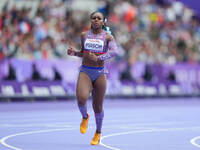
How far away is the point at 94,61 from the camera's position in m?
10.2

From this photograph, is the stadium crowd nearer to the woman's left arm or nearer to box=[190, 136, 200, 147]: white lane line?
box=[190, 136, 200, 147]: white lane line

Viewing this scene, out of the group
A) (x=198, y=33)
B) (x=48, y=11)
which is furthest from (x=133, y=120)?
(x=198, y=33)

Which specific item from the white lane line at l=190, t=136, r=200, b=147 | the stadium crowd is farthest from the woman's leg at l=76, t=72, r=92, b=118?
the stadium crowd

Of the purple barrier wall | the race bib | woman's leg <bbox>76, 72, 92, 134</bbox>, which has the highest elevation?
the race bib

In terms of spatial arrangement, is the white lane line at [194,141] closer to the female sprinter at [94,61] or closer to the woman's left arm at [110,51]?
the female sprinter at [94,61]

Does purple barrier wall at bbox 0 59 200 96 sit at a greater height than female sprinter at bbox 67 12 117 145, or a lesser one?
lesser

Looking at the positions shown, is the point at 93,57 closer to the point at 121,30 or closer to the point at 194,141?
the point at 194,141

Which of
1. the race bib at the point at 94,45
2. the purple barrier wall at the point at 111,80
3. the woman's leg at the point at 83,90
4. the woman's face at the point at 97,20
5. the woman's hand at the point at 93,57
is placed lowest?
the purple barrier wall at the point at 111,80

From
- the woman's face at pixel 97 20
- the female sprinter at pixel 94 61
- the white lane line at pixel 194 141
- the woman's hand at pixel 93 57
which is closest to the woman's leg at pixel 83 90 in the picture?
the female sprinter at pixel 94 61

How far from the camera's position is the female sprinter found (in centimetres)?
1016

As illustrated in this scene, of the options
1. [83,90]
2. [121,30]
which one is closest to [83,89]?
[83,90]

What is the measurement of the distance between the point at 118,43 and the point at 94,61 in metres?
15.5

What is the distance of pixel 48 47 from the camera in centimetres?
2256

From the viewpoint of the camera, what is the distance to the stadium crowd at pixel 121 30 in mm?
21781
